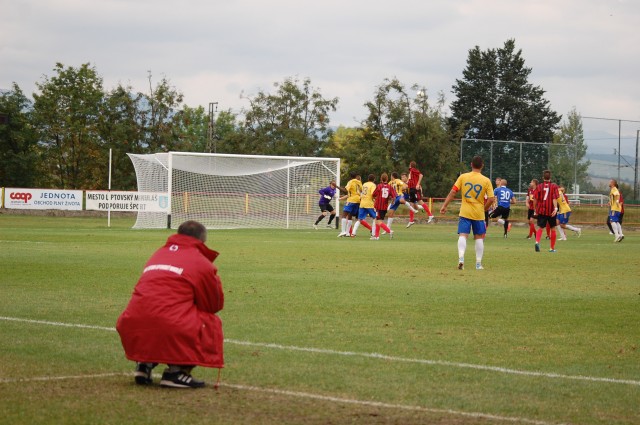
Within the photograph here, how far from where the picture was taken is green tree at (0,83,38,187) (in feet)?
213

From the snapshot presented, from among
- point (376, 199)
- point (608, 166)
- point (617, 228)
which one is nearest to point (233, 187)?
point (376, 199)

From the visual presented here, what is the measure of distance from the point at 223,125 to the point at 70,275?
11216 centimetres

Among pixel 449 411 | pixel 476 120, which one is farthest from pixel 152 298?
pixel 476 120

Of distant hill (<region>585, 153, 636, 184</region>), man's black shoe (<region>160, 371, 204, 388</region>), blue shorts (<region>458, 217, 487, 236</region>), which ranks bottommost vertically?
man's black shoe (<region>160, 371, 204, 388</region>)

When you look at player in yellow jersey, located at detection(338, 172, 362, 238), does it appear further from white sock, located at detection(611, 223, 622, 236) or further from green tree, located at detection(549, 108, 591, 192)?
green tree, located at detection(549, 108, 591, 192)

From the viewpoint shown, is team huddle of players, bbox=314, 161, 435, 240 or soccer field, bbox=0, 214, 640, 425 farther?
team huddle of players, bbox=314, 161, 435, 240

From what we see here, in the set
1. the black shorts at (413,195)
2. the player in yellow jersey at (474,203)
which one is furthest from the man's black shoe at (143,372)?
the black shorts at (413,195)

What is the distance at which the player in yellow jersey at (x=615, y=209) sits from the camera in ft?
118

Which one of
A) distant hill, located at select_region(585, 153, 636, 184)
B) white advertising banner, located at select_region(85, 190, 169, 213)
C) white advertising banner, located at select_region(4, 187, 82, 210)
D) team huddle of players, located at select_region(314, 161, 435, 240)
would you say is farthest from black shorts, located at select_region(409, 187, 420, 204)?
distant hill, located at select_region(585, 153, 636, 184)

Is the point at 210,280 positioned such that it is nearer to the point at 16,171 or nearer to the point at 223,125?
the point at 16,171

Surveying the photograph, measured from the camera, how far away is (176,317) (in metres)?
7.84

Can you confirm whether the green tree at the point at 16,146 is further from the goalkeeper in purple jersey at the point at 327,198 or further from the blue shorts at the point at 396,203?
the blue shorts at the point at 396,203

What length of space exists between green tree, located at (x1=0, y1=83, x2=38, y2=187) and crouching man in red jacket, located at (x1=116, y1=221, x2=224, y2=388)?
59402 millimetres

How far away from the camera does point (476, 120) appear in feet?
315
